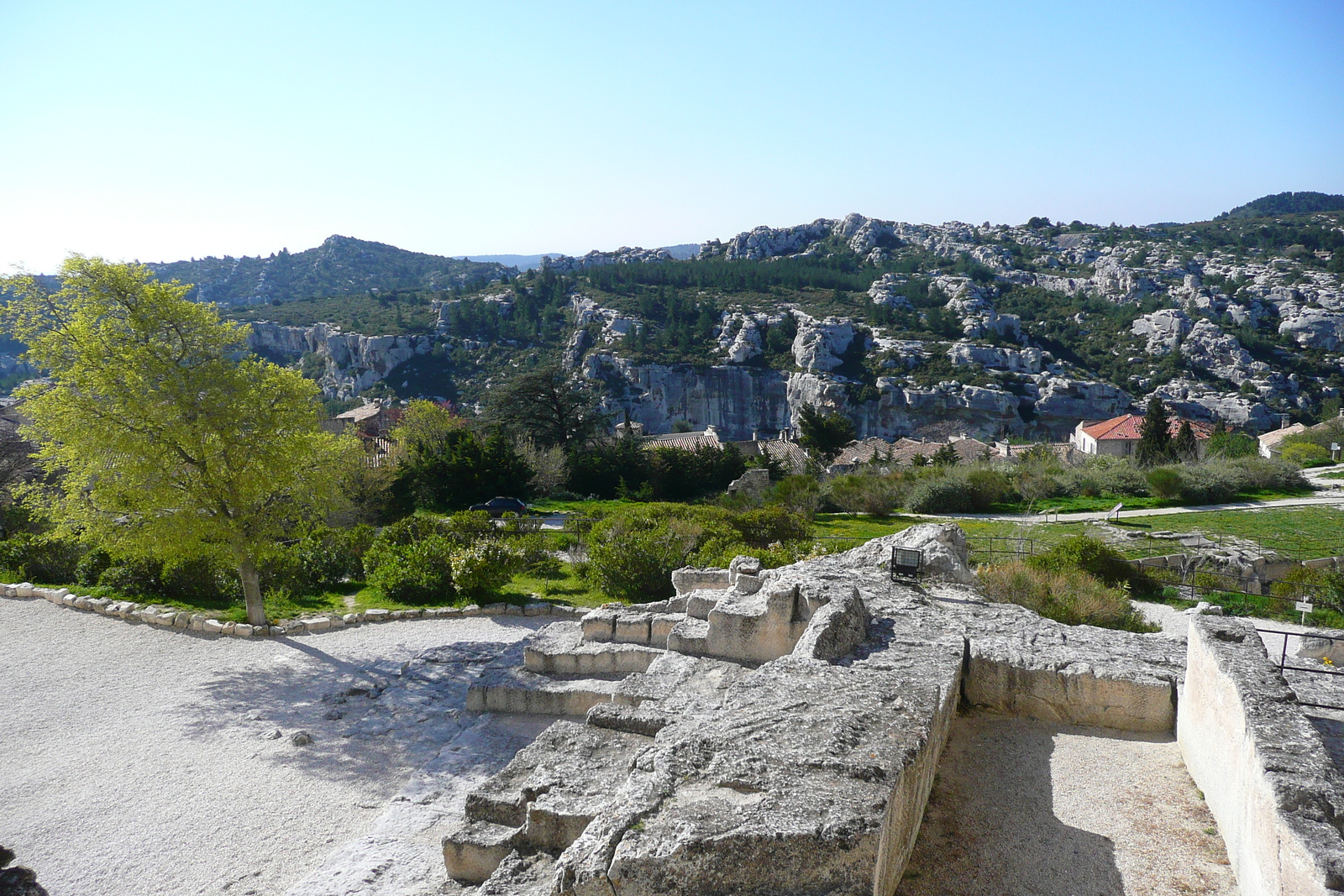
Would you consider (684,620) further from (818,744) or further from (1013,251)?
(1013,251)

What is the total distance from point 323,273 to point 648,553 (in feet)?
516

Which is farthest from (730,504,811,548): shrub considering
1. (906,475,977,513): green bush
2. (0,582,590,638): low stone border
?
A: (906,475,977,513): green bush

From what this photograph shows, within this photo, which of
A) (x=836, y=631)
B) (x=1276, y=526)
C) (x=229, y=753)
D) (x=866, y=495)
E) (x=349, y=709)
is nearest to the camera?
(x=836, y=631)

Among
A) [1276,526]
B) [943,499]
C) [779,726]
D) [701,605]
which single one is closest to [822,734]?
[779,726]

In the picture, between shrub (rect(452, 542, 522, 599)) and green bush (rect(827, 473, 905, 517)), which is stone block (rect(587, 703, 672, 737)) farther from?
green bush (rect(827, 473, 905, 517))

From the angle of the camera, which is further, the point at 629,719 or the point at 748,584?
the point at 748,584

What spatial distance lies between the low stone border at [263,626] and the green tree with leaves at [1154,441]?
1330 inches

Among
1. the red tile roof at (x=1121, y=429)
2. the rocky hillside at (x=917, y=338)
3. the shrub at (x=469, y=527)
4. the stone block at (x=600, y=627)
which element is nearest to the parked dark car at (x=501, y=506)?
the shrub at (x=469, y=527)

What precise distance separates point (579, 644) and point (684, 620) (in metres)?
1.39

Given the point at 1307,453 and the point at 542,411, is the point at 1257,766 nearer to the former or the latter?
the point at 542,411

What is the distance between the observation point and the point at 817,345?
80312mm

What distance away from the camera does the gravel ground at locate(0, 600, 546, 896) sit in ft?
20.4

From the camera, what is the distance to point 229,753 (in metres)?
8.17

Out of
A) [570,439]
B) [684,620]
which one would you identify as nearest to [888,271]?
[570,439]
